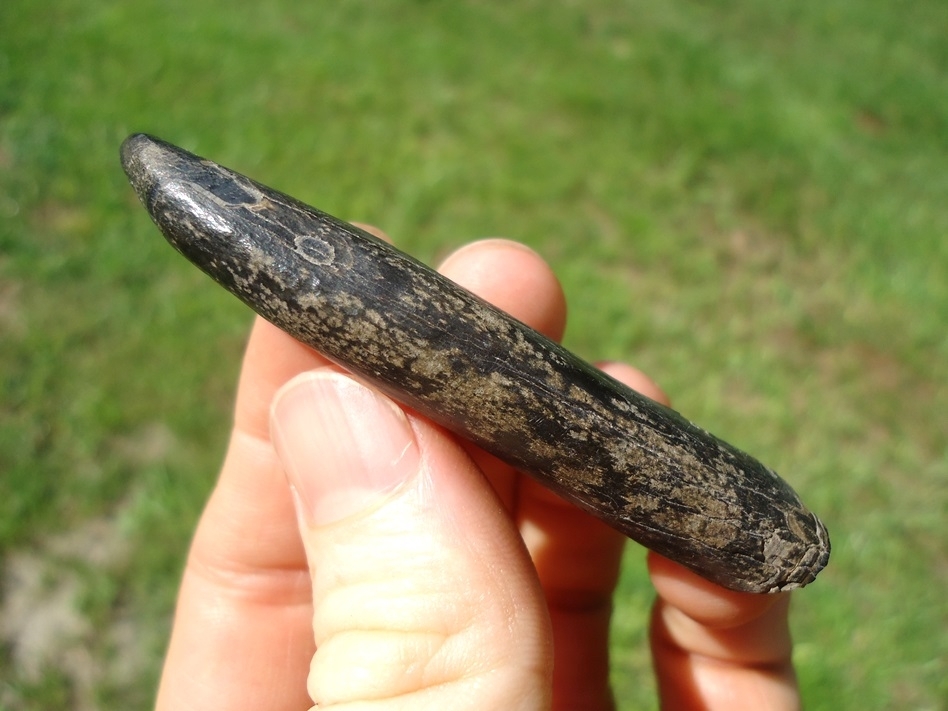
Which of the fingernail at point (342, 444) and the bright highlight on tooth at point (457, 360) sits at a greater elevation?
the bright highlight on tooth at point (457, 360)

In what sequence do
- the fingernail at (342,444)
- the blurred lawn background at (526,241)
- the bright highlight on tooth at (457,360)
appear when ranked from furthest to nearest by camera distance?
the blurred lawn background at (526,241) < the fingernail at (342,444) < the bright highlight on tooth at (457,360)

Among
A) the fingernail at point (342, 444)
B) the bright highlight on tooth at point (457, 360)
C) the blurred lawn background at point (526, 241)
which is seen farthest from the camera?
the blurred lawn background at point (526, 241)

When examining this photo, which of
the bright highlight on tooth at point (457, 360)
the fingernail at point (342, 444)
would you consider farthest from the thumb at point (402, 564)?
the bright highlight on tooth at point (457, 360)

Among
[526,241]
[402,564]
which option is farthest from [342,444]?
[526,241]

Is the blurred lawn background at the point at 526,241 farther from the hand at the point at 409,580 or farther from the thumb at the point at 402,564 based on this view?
the thumb at the point at 402,564

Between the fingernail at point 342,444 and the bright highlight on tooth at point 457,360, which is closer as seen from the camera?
the bright highlight on tooth at point 457,360

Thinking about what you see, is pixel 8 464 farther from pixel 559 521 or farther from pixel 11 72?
pixel 11 72

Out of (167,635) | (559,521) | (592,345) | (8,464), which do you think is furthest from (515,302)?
(8,464)
